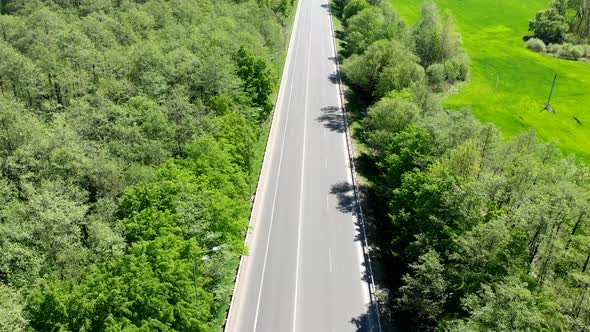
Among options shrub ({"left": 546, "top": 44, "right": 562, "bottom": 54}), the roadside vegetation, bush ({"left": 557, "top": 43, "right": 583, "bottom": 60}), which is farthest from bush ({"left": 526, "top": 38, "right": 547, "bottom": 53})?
the roadside vegetation

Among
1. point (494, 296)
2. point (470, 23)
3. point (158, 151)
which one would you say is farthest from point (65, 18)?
point (470, 23)

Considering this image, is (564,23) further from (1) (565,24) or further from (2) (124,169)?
(2) (124,169)

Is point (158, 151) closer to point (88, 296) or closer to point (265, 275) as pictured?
point (265, 275)

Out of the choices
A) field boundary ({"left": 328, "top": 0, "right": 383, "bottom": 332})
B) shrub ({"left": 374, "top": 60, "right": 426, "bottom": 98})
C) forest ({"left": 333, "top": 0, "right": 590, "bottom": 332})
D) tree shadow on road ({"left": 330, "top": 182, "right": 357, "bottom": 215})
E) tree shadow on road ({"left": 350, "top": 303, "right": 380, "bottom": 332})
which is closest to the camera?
forest ({"left": 333, "top": 0, "right": 590, "bottom": 332})

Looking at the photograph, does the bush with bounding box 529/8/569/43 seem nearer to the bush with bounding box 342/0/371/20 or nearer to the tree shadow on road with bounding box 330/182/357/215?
the bush with bounding box 342/0/371/20

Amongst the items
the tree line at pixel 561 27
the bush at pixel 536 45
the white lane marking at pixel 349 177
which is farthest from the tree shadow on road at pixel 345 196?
the tree line at pixel 561 27

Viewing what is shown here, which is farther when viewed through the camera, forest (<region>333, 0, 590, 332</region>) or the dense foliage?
the dense foliage

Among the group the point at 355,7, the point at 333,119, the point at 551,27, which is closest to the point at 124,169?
the point at 333,119
